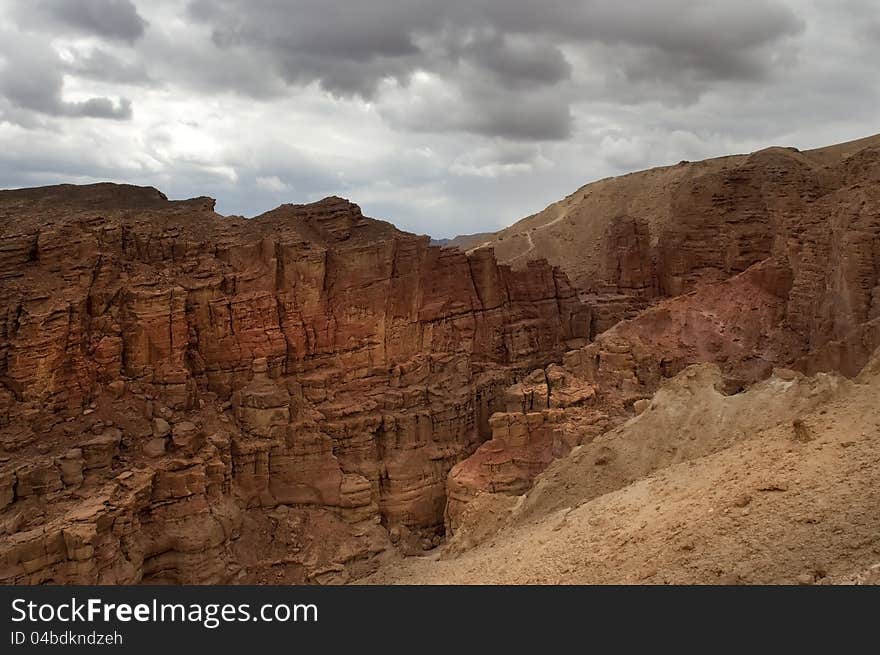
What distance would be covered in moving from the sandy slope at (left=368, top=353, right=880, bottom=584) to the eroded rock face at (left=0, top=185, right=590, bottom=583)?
7.31m

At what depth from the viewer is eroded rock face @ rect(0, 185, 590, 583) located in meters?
26.8

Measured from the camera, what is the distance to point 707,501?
1650 cm

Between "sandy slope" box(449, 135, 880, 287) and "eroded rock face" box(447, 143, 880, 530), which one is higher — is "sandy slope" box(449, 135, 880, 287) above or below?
above

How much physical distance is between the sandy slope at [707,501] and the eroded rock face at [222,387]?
288 inches

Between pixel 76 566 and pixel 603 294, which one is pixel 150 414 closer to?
pixel 76 566

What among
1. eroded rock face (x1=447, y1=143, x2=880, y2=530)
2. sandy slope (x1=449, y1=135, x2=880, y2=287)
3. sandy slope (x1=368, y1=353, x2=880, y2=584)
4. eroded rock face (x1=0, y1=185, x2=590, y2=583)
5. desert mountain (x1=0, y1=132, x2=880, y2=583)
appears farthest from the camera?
sandy slope (x1=449, y1=135, x2=880, y2=287)

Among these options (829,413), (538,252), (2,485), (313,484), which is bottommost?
(313,484)

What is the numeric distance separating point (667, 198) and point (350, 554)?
6151 cm

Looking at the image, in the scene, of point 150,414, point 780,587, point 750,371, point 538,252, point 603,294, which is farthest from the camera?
point 538,252

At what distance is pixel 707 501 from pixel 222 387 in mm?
23178

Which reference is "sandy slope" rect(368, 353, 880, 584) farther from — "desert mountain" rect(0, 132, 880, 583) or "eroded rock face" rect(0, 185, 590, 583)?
"eroded rock face" rect(0, 185, 590, 583)

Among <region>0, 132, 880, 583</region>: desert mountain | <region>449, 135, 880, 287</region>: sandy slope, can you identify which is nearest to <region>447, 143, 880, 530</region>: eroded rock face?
<region>0, 132, 880, 583</region>: desert mountain

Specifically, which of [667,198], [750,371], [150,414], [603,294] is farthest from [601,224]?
[150,414]

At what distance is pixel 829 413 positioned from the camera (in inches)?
694
